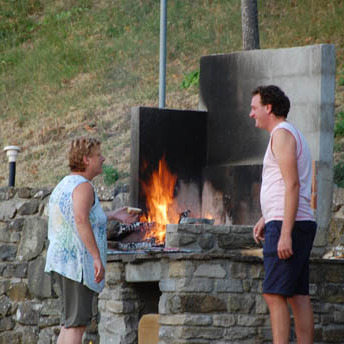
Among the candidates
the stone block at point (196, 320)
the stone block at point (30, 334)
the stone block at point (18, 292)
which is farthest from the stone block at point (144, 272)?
the stone block at point (18, 292)

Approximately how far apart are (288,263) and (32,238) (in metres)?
5.23

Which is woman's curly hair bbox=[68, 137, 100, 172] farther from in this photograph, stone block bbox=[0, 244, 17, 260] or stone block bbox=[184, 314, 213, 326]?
stone block bbox=[0, 244, 17, 260]

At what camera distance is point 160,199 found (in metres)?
9.15

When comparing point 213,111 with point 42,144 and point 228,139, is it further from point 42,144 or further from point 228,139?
point 42,144

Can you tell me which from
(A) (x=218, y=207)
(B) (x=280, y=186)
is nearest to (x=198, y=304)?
(B) (x=280, y=186)

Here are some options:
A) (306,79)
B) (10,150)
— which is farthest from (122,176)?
(306,79)

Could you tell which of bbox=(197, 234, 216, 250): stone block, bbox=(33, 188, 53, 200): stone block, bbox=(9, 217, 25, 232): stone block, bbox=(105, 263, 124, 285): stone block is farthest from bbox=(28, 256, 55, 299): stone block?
bbox=(197, 234, 216, 250): stone block

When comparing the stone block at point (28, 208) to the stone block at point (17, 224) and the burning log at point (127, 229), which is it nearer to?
the stone block at point (17, 224)

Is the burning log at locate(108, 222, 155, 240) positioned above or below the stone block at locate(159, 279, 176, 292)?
above

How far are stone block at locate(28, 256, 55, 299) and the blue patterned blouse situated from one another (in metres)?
3.97

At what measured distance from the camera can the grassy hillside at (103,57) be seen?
14797mm

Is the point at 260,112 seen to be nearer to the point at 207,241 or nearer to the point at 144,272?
the point at 144,272

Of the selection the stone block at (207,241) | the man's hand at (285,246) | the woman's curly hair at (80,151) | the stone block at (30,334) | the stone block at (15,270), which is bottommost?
the stone block at (30,334)

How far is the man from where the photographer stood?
5.75 m
